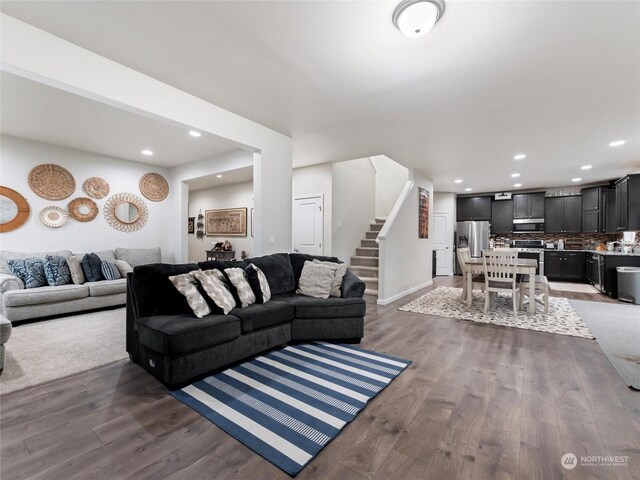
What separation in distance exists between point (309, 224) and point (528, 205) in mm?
6643

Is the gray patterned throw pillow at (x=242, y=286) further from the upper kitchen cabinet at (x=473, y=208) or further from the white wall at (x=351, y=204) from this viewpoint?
the upper kitchen cabinet at (x=473, y=208)

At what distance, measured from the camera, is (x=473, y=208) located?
9383mm

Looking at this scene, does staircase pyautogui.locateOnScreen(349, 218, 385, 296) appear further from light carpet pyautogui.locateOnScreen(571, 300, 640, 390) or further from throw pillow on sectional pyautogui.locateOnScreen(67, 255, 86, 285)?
throw pillow on sectional pyautogui.locateOnScreen(67, 255, 86, 285)

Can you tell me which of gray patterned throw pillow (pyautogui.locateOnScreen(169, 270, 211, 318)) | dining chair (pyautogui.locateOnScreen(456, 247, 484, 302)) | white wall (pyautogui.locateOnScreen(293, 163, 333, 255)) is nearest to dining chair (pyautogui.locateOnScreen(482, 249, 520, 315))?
dining chair (pyautogui.locateOnScreen(456, 247, 484, 302))

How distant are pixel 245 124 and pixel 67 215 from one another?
3748 mm

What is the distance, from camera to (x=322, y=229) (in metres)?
5.87

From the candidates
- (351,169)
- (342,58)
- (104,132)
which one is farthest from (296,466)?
(351,169)

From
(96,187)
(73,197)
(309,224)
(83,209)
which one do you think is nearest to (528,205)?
(309,224)

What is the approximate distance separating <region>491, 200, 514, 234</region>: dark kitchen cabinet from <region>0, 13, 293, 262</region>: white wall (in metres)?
7.24

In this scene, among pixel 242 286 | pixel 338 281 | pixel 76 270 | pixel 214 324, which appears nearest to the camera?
pixel 214 324

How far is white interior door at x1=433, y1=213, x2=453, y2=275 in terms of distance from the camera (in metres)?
9.17

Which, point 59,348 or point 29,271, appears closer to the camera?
point 59,348

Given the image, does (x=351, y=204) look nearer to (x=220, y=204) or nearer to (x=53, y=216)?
(x=220, y=204)

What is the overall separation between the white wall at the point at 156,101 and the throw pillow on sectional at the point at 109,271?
8.81 feet
